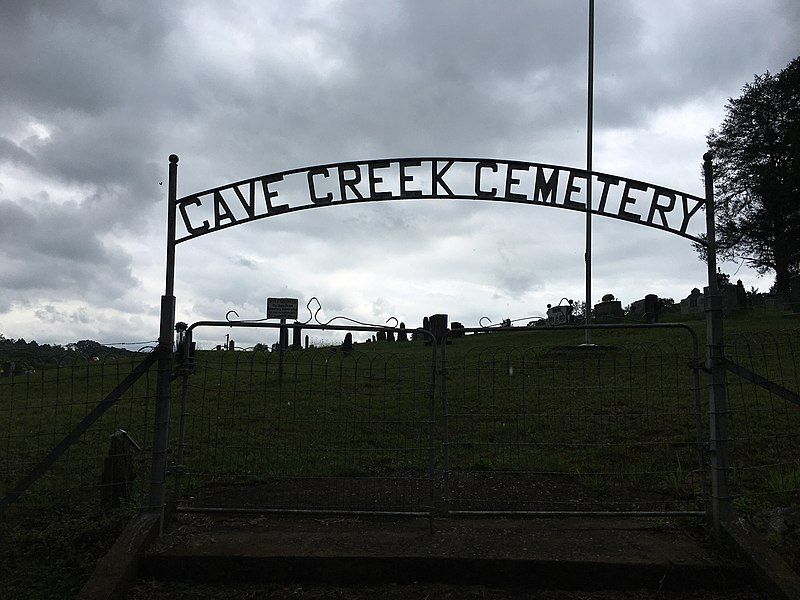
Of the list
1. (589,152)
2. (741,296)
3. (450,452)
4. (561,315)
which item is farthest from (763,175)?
(450,452)

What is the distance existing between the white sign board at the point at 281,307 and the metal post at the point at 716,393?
33.9 feet

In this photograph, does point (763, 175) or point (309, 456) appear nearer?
point (309, 456)

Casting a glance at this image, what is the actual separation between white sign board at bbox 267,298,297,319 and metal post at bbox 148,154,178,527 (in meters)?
9.10

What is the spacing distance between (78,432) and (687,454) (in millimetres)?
5819

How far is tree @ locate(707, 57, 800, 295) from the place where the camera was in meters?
29.2

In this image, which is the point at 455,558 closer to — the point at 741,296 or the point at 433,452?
the point at 433,452

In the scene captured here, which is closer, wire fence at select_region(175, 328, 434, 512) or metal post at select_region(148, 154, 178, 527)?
metal post at select_region(148, 154, 178, 527)

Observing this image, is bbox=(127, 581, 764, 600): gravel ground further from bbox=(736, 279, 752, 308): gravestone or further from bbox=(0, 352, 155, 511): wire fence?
bbox=(736, 279, 752, 308): gravestone

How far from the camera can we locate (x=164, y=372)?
15.8 ft

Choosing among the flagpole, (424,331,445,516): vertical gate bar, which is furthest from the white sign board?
(424,331,445,516): vertical gate bar

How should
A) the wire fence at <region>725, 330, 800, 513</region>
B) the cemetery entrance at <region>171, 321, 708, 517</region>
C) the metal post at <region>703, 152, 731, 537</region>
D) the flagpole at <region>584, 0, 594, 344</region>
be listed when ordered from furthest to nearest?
the flagpole at <region>584, 0, 594, 344</region> < the wire fence at <region>725, 330, 800, 513</region> < the cemetery entrance at <region>171, 321, 708, 517</region> < the metal post at <region>703, 152, 731, 537</region>

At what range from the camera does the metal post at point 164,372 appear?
A: 184 inches

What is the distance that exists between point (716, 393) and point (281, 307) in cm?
1077

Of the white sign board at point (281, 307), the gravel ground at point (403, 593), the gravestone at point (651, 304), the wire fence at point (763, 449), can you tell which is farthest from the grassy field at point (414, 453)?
the gravestone at point (651, 304)
